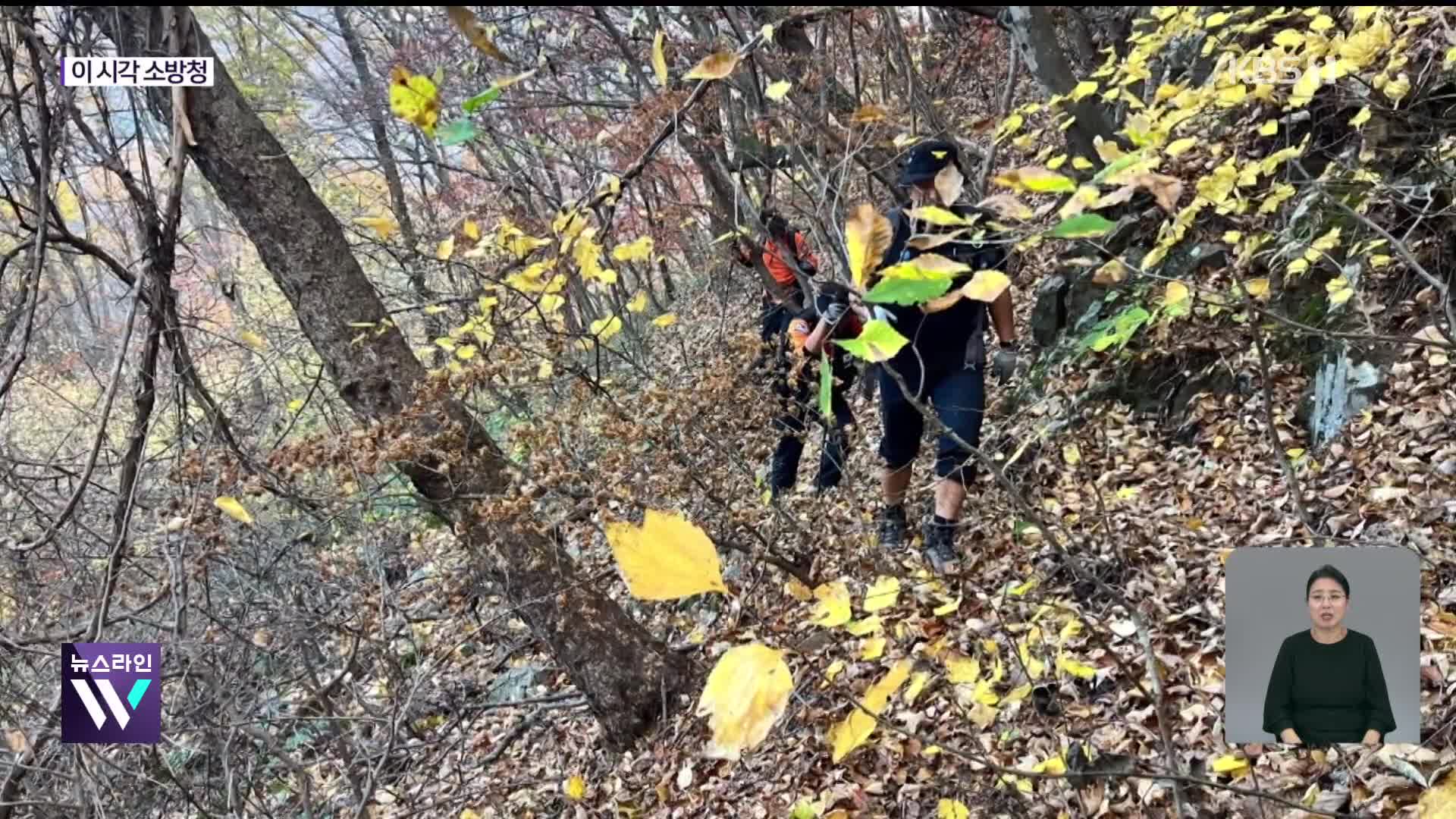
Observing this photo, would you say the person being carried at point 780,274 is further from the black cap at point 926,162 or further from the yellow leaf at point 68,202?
the yellow leaf at point 68,202

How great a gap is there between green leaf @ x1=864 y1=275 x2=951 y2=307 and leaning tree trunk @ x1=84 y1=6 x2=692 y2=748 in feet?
7.33

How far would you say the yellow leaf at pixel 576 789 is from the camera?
3596mm

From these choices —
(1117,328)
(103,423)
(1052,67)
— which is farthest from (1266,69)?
→ (103,423)

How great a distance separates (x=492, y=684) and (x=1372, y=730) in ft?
14.2

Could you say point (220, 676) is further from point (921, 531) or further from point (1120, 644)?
point (1120, 644)

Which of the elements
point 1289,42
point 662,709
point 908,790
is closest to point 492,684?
point 662,709

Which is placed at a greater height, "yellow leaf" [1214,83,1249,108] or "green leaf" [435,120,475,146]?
"yellow leaf" [1214,83,1249,108]

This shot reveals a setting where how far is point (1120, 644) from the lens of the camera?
276cm

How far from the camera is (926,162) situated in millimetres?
3012

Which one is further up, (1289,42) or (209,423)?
(1289,42)

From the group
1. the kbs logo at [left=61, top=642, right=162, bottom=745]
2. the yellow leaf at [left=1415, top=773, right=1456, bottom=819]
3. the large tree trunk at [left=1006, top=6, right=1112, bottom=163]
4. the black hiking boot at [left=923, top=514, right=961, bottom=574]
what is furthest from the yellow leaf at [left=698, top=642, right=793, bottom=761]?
the large tree trunk at [left=1006, top=6, right=1112, bottom=163]

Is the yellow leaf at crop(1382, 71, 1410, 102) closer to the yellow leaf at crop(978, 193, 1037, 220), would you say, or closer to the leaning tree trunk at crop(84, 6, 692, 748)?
the yellow leaf at crop(978, 193, 1037, 220)

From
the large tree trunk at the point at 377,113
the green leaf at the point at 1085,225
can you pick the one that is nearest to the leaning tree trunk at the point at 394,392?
the green leaf at the point at 1085,225

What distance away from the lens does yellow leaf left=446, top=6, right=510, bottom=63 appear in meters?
1.10
